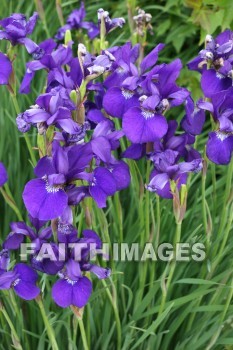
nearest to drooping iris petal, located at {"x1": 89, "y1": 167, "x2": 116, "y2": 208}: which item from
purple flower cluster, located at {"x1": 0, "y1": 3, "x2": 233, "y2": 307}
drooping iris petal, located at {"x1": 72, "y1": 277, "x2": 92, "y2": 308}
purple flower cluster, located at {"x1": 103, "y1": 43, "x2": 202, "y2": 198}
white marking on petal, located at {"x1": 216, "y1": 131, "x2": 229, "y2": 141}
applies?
purple flower cluster, located at {"x1": 0, "y1": 3, "x2": 233, "y2": 307}

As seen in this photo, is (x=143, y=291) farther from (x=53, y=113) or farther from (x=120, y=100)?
(x=53, y=113)

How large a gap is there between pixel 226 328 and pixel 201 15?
1.55 metres

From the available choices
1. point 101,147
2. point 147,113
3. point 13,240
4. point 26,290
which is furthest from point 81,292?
point 147,113

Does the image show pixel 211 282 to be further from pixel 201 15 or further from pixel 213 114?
pixel 201 15

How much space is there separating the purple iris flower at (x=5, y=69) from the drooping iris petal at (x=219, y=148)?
2.20 feet

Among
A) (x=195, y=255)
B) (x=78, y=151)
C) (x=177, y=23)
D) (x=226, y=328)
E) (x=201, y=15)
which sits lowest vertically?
(x=226, y=328)

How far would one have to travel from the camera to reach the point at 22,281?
4.87ft

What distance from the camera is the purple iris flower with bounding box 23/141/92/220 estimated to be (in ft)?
4.38

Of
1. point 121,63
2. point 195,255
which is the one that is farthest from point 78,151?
point 195,255

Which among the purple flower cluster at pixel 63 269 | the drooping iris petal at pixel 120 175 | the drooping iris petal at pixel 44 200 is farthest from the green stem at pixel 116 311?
the drooping iris petal at pixel 44 200

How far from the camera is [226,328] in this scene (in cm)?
192

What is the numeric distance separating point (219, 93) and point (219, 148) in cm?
15

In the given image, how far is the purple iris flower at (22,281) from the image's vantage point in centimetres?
143

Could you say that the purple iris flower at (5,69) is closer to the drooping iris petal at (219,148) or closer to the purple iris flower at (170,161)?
the purple iris flower at (170,161)
